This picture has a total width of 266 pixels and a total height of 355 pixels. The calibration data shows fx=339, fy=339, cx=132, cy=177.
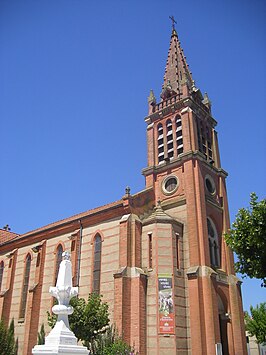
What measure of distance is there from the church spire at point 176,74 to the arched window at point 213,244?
1359cm

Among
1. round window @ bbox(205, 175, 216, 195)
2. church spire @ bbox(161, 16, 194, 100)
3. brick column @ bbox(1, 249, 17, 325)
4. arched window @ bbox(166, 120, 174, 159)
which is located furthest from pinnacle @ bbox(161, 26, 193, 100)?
brick column @ bbox(1, 249, 17, 325)

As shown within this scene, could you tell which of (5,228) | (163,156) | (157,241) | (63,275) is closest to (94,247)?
(157,241)

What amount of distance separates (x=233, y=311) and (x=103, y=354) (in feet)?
39.7

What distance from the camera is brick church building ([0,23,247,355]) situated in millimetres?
24859

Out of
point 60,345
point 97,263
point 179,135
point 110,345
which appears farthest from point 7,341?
point 60,345

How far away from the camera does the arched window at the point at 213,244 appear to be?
3031 cm

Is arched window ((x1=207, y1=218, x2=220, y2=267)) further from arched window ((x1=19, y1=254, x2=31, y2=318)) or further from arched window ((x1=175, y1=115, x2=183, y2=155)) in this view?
arched window ((x1=19, y1=254, x2=31, y2=318))

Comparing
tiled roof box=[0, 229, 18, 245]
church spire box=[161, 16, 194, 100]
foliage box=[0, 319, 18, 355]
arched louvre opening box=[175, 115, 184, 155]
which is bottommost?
foliage box=[0, 319, 18, 355]

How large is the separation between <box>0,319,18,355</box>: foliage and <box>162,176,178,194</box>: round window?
19.8 metres

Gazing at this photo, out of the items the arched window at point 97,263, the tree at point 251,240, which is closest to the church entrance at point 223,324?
the arched window at point 97,263

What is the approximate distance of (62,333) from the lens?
10781 mm

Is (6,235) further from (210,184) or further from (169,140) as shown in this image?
(210,184)

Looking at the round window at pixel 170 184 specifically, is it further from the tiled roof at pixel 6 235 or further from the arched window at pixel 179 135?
the tiled roof at pixel 6 235

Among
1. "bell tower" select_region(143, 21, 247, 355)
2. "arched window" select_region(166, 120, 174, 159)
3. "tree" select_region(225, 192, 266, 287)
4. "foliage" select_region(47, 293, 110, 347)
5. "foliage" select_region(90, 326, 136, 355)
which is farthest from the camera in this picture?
"arched window" select_region(166, 120, 174, 159)
